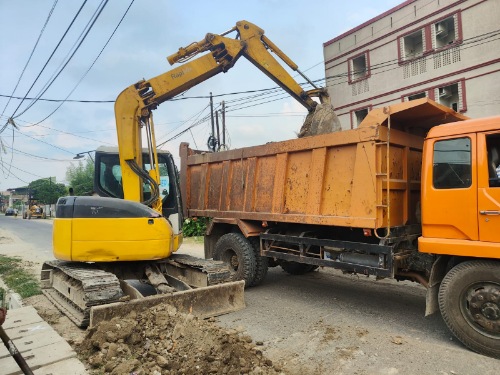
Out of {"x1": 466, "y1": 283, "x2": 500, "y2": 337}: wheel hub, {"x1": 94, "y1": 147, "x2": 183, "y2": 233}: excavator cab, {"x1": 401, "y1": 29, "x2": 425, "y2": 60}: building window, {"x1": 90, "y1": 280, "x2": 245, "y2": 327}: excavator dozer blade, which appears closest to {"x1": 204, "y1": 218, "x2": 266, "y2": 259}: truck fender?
{"x1": 94, "y1": 147, "x2": 183, "y2": 233}: excavator cab

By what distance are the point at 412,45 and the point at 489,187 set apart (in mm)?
14429

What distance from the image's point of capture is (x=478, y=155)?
3895mm

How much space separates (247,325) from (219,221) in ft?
8.07

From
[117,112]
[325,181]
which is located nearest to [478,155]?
[325,181]

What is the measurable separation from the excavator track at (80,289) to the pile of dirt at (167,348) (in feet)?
1.64

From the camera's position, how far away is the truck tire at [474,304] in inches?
144

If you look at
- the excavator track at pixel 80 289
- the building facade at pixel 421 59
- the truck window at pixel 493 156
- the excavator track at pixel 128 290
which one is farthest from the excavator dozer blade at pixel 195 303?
the building facade at pixel 421 59

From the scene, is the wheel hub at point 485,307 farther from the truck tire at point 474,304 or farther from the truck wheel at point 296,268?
the truck wheel at point 296,268

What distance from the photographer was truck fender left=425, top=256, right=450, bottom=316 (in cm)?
419

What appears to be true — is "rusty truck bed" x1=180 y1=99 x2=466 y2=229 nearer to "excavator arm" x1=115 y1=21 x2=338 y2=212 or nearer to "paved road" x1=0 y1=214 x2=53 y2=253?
"excavator arm" x1=115 y1=21 x2=338 y2=212

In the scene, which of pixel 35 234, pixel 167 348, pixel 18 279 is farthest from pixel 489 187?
pixel 35 234

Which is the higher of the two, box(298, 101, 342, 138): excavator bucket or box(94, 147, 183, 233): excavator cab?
box(298, 101, 342, 138): excavator bucket

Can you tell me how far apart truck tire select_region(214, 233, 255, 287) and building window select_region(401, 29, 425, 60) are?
42.4 ft

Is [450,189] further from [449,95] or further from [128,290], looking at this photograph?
[449,95]
